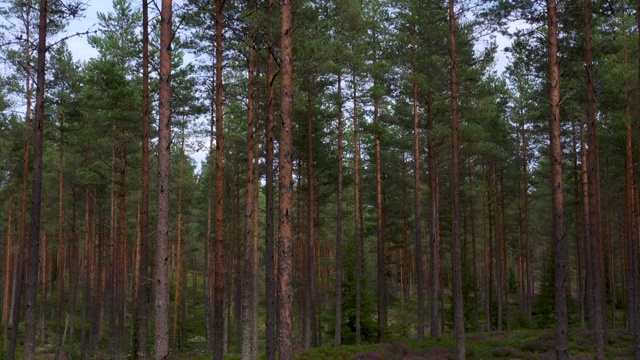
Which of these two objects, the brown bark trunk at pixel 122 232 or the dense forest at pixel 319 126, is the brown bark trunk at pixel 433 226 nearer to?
the dense forest at pixel 319 126

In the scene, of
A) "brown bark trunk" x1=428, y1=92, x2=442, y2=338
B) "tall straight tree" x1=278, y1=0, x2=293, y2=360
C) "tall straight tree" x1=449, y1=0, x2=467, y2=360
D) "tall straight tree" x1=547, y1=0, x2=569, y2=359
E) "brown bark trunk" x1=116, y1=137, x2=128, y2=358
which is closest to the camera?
"tall straight tree" x1=278, y1=0, x2=293, y2=360

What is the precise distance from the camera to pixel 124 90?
2217cm

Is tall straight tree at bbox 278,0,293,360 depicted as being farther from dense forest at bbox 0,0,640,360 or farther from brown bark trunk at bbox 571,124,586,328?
brown bark trunk at bbox 571,124,586,328

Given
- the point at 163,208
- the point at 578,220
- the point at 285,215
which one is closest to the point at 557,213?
the point at 285,215

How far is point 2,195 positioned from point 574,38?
1432 inches

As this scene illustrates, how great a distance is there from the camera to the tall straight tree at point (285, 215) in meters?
9.84

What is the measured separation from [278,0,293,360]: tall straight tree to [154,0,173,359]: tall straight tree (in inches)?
89.8

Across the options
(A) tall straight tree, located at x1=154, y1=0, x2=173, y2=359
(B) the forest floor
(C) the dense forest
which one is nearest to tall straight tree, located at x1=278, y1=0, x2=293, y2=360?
(C) the dense forest

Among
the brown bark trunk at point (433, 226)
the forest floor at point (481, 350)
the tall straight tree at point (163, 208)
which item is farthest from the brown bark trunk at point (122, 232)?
the brown bark trunk at point (433, 226)

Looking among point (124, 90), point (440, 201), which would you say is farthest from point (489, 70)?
point (124, 90)

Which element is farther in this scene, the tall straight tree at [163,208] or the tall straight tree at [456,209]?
the tall straight tree at [456,209]

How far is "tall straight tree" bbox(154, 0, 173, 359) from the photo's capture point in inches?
401

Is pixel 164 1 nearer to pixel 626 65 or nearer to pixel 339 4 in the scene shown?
pixel 339 4

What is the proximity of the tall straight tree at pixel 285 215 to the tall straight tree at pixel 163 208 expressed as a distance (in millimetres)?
2282
